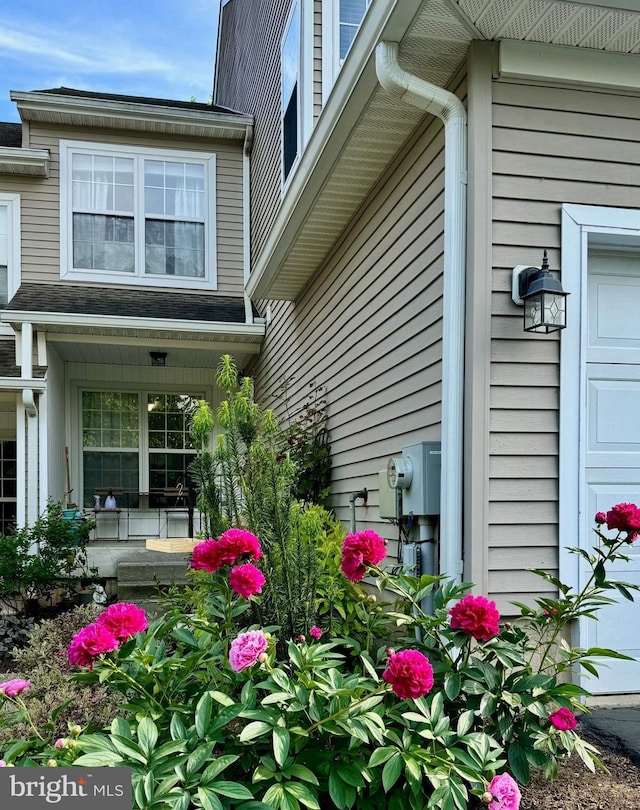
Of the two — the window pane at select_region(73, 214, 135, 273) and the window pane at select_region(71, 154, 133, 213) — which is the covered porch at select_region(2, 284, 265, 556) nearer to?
the window pane at select_region(73, 214, 135, 273)

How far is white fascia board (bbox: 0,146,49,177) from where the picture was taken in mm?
7559

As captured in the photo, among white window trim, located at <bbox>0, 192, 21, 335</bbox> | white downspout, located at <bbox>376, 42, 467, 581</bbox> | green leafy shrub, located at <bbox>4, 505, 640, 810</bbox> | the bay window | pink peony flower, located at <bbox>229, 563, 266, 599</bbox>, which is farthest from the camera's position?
the bay window

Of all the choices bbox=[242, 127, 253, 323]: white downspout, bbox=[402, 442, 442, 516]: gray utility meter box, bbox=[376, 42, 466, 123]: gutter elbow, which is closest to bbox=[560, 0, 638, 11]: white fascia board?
bbox=[376, 42, 466, 123]: gutter elbow

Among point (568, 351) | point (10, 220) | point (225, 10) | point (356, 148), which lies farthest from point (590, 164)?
point (225, 10)

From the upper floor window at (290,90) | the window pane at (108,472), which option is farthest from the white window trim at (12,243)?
the upper floor window at (290,90)

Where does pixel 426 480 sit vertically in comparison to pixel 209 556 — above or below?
above

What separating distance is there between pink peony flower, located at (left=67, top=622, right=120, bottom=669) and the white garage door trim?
2018 millimetres

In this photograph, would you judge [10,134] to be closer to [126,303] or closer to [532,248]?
[126,303]

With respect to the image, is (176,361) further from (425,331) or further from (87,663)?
(87,663)

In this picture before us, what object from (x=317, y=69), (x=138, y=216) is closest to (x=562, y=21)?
(x=317, y=69)

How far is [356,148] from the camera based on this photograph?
13.0ft

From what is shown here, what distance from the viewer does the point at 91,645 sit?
1894 millimetres

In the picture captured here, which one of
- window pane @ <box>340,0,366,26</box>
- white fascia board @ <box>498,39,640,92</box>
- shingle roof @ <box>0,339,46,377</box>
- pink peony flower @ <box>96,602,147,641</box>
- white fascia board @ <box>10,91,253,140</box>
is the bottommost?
pink peony flower @ <box>96,602,147,641</box>

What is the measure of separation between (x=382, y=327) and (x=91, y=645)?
2833mm
